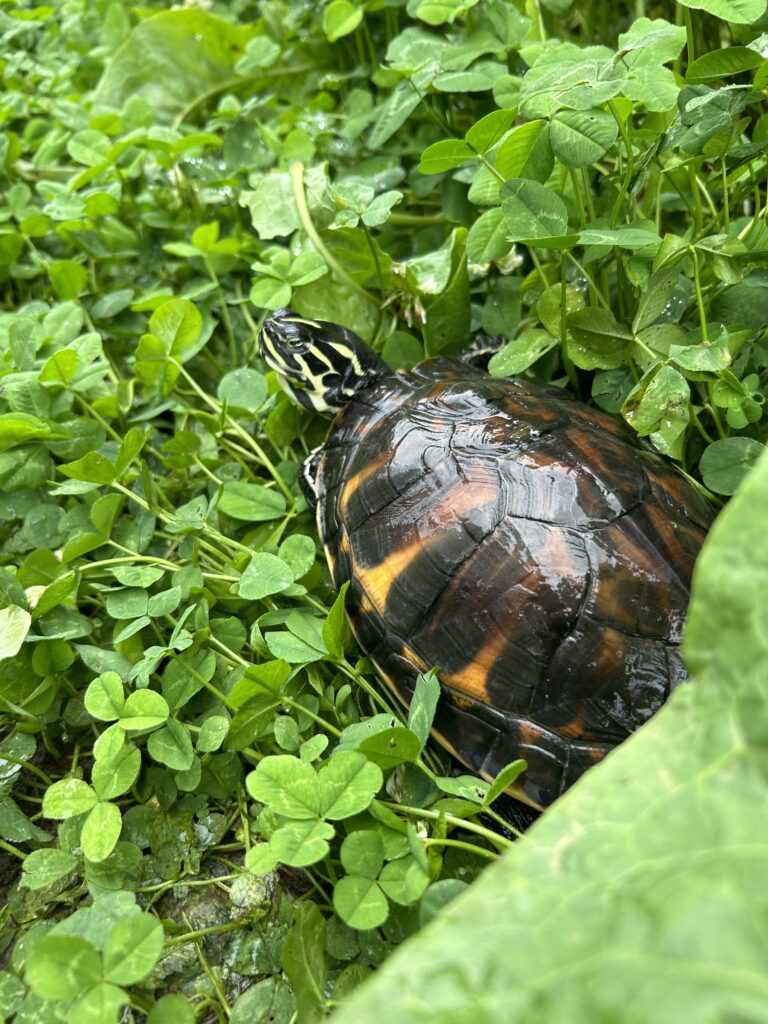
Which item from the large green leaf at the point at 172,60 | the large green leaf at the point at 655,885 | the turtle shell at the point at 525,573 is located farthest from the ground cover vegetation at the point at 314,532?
the large green leaf at the point at 172,60

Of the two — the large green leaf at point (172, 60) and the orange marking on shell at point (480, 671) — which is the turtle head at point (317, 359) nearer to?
the orange marking on shell at point (480, 671)

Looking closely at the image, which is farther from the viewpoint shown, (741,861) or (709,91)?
(709,91)

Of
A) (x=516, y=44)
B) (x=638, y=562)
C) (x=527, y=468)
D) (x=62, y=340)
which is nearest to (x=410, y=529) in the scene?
(x=527, y=468)

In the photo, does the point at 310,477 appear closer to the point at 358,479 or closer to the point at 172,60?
the point at 358,479

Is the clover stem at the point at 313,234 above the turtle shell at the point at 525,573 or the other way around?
above

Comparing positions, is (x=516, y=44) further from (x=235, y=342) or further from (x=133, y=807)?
(x=133, y=807)

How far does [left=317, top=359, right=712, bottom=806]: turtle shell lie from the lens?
1504 millimetres

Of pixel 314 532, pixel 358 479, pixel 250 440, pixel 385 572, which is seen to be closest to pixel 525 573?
pixel 385 572

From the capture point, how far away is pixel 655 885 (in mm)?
793

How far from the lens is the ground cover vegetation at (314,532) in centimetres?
85

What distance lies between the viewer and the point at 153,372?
2.18 meters

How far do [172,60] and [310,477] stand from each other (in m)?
2.00

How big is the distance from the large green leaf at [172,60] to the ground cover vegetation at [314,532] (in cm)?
25

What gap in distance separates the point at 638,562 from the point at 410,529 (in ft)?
1.59
